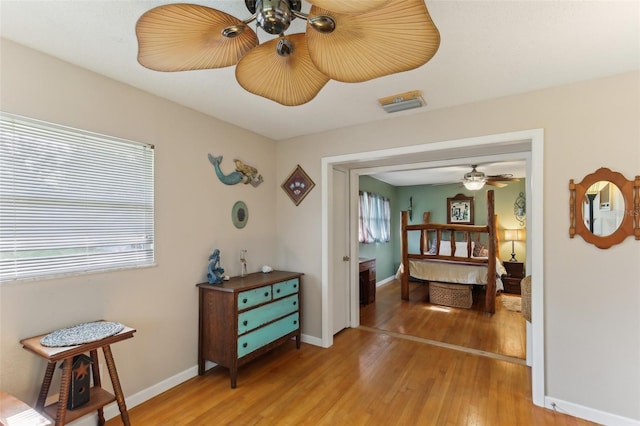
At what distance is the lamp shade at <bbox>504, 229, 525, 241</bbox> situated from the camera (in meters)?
6.40

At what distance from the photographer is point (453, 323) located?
4.05 meters

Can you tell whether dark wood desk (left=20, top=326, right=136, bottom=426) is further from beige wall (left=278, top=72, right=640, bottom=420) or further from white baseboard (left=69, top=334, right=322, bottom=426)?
beige wall (left=278, top=72, right=640, bottom=420)

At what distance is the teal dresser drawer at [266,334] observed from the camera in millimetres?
2582

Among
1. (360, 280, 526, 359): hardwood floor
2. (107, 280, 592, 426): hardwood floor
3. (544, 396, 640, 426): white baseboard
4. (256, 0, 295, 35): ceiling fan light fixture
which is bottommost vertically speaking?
(360, 280, 526, 359): hardwood floor

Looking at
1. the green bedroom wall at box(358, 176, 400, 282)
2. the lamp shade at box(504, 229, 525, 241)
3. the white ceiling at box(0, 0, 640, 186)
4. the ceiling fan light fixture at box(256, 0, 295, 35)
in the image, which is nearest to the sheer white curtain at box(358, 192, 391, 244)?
the green bedroom wall at box(358, 176, 400, 282)

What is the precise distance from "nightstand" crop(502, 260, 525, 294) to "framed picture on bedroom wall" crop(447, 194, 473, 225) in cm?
124

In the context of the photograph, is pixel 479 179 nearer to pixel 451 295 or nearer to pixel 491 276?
pixel 491 276

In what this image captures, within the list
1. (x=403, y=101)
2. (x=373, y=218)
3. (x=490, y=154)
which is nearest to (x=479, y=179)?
(x=373, y=218)

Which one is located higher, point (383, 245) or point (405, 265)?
point (383, 245)

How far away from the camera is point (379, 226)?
6.71m

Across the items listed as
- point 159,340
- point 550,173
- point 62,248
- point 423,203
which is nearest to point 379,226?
point 423,203

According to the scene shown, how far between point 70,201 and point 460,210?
7.10 m

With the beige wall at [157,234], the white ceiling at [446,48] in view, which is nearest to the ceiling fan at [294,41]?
the white ceiling at [446,48]

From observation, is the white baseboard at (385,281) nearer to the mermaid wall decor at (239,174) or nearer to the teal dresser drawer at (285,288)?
the teal dresser drawer at (285,288)
